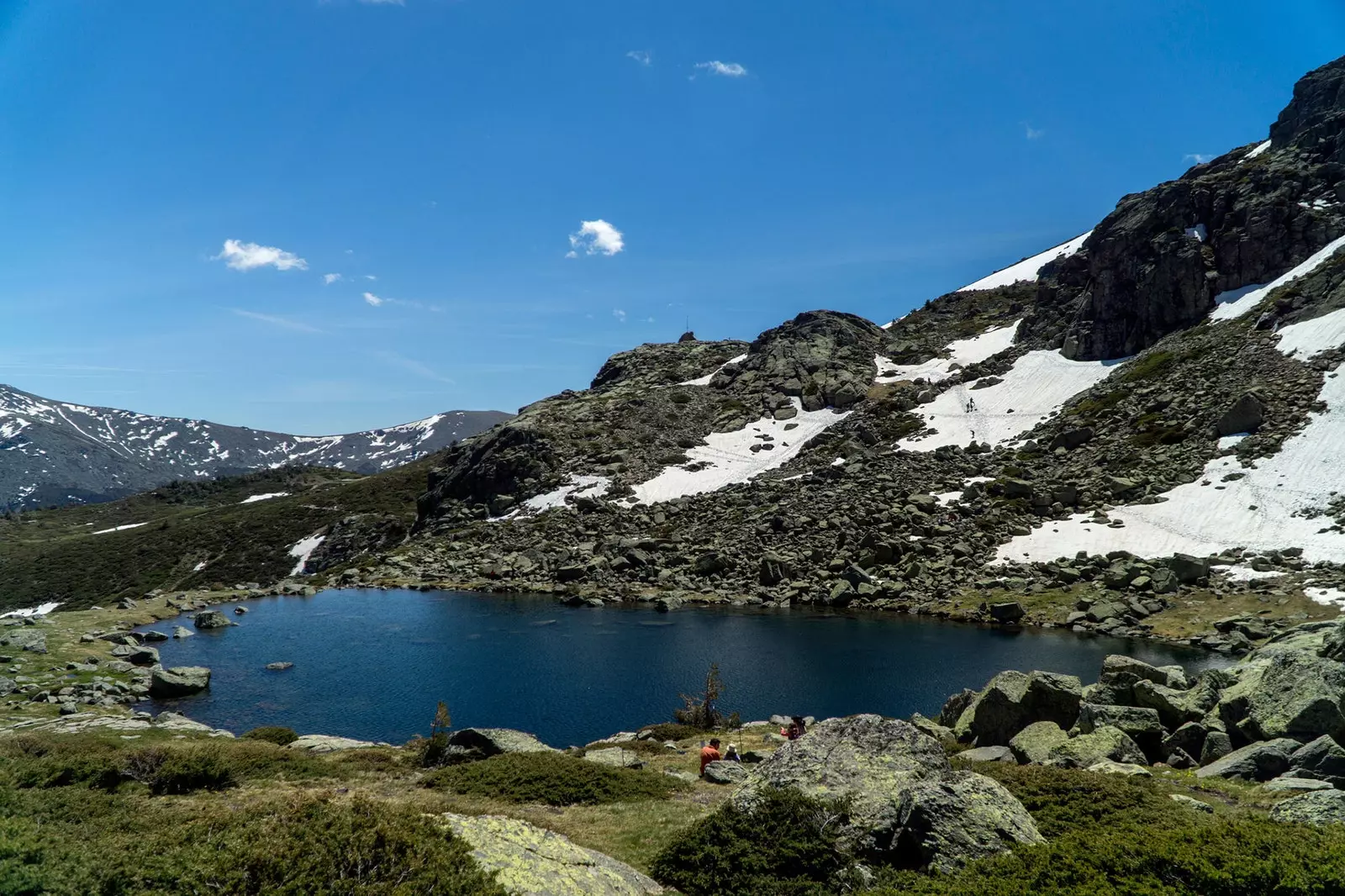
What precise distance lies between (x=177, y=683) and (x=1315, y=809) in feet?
176

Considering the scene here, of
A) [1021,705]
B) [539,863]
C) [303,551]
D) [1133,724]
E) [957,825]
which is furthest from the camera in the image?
[303,551]

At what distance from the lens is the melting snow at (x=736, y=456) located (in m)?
106

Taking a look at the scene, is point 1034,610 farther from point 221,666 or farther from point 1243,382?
point 221,666

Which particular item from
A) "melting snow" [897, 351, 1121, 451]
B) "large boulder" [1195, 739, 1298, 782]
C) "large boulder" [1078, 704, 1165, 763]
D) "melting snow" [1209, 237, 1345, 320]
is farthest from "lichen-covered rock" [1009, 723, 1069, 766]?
"melting snow" [1209, 237, 1345, 320]

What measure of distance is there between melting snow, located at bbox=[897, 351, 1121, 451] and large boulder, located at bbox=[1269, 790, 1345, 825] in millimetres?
88981

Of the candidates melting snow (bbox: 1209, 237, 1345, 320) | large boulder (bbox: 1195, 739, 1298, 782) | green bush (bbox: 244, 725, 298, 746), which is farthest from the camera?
melting snow (bbox: 1209, 237, 1345, 320)

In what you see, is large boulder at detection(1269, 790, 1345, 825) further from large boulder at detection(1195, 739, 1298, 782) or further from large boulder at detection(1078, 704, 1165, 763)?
large boulder at detection(1078, 704, 1165, 763)

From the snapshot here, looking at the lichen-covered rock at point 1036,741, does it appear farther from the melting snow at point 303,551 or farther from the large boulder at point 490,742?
the melting snow at point 303,551

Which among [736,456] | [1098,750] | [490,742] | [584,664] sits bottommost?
[584,664]

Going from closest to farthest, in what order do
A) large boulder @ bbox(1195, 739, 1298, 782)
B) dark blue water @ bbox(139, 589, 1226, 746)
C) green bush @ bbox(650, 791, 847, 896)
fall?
green bush @ bbox(650, 791, 847, 896), large boulder @ bbox(1195, 739, 1298, 782), dark blue water @ bbox(139, 589, 1226, 746)

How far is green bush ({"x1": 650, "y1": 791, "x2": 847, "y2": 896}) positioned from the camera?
38.6ft

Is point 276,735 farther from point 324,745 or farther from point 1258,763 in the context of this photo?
point 1258,763

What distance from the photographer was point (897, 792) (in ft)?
44.2

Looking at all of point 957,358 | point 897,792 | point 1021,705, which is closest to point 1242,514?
point 1021,705
